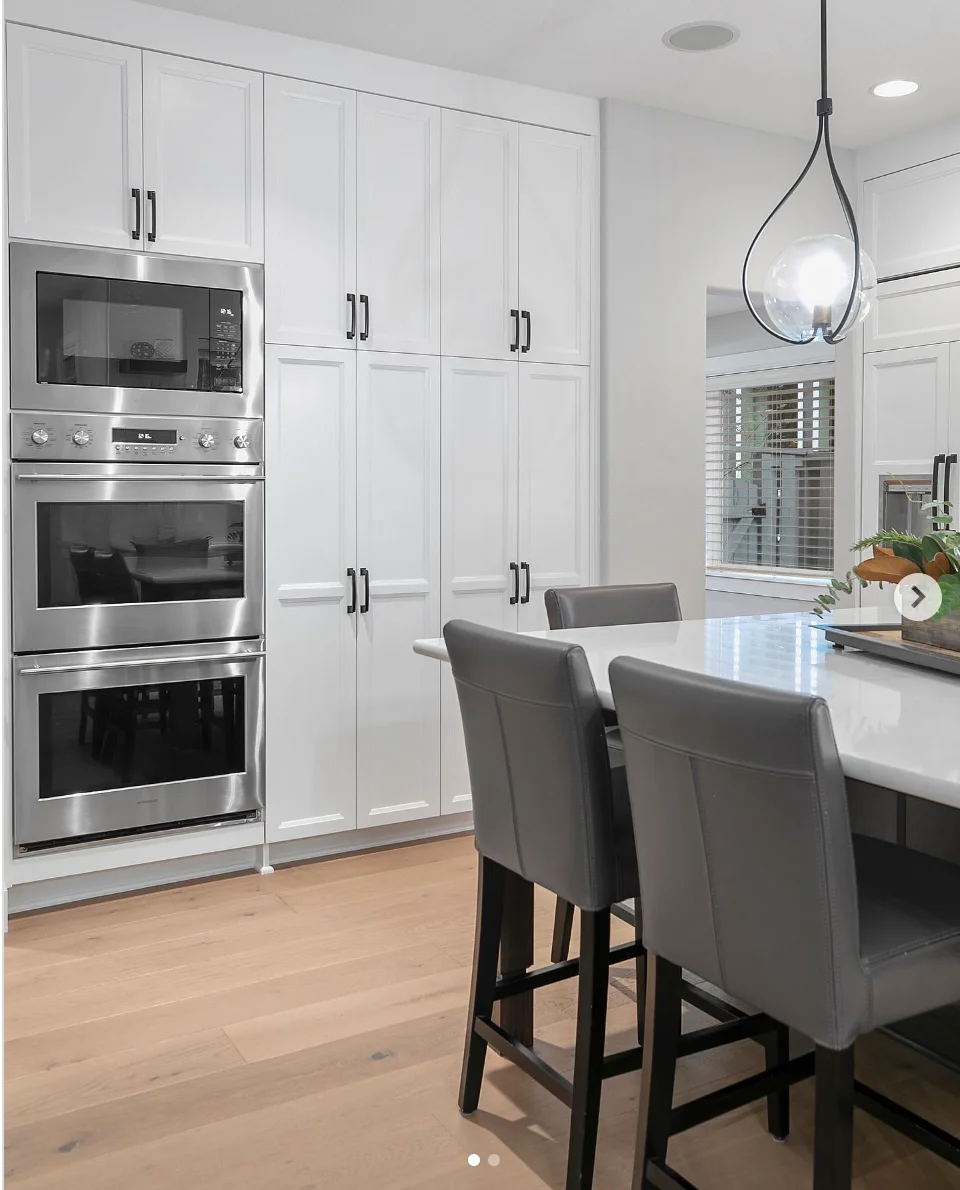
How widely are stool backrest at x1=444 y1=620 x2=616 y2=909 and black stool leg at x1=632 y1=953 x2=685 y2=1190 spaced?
0.62 feet

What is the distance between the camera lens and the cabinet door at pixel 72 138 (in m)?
3.07

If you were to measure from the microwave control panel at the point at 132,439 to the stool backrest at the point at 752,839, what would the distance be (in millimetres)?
2153

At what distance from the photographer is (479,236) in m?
3.84

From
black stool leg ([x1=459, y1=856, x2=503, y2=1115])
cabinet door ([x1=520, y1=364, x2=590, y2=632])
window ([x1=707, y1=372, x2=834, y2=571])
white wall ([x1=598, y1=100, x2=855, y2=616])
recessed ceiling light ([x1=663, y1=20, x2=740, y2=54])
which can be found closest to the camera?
black stool leg ([x1=459, y1=856, x2=503, y2=1115])

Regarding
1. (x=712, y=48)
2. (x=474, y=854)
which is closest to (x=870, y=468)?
(x=712, y=48)

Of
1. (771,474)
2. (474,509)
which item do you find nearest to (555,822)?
(474,509)

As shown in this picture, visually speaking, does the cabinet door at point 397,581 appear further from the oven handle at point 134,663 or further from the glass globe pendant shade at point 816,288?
the glass globe pendant shade at point 816,288

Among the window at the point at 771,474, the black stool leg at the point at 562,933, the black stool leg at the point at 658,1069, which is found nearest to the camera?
the black stool leg at the point at 658,1069

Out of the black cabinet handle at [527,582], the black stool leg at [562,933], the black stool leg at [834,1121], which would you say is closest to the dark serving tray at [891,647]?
the black stool leg at [834,1121]

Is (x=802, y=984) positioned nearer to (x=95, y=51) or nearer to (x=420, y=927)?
(x=420, y=927)

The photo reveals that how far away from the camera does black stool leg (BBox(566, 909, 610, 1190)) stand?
5.86 ft

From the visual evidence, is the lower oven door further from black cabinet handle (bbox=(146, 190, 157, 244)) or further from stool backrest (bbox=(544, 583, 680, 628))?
black cabinet handle (bbox=(146, 190, 157, 244))

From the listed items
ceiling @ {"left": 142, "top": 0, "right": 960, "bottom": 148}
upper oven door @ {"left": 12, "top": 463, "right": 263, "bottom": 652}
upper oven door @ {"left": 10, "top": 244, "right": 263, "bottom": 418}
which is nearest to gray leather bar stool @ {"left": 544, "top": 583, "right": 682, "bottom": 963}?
upper oven door @ {"left": 12, "top": 463, "right": 263, "bottom": 652}

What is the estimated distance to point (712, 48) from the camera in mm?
3551
